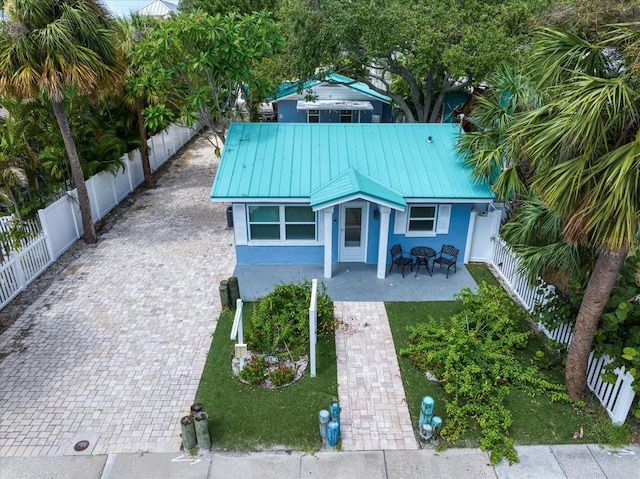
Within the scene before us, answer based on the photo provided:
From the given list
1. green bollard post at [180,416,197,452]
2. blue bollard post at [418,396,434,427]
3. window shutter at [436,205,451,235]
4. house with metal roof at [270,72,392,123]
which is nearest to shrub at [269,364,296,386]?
green bollard post at [180,416,197,452]

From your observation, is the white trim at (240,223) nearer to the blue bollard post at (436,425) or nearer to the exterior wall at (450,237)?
the exterior wall at (450,237)

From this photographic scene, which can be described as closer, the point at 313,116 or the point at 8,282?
the point at 8,282

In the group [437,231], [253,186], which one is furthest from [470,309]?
[253,186]

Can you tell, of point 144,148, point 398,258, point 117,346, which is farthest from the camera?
point 144,148

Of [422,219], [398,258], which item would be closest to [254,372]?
[398,258]

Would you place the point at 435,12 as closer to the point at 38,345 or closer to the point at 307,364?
the point at 307,364

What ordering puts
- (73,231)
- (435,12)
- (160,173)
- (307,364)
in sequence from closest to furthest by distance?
(307,364) < (73,231) < (435,12) < (160,173)

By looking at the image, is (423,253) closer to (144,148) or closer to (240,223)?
(240,223)
